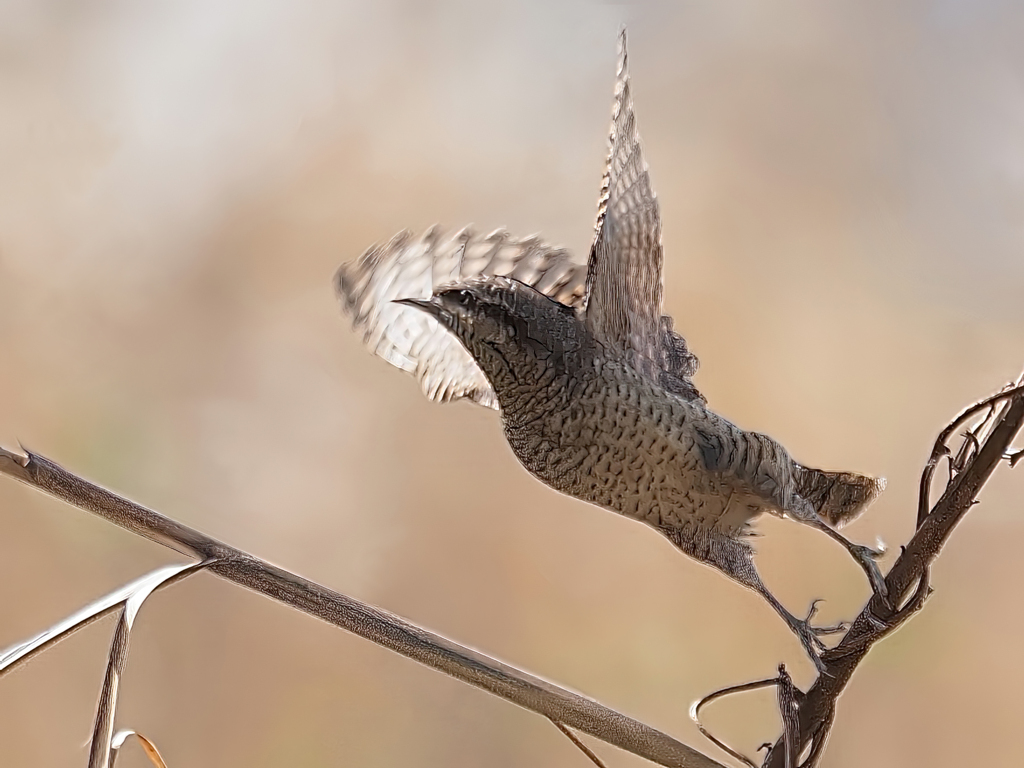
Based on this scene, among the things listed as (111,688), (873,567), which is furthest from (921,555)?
(111,688)

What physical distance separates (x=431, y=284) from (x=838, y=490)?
34 cm

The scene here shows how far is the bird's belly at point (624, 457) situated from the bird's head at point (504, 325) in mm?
34

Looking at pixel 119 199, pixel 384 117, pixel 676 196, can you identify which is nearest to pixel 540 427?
pixel 676 196

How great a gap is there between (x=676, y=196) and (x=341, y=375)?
1.90 feet

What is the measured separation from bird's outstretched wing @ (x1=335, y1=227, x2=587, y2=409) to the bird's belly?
16cm

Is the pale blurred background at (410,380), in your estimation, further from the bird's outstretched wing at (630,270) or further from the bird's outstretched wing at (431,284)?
the bird's outstretched wing at (630,270)

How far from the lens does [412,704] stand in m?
1.37

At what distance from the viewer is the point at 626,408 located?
0.51 m

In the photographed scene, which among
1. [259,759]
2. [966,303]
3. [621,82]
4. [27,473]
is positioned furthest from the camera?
[259,759]

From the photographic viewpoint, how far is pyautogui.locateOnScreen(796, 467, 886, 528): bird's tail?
59 centimetres

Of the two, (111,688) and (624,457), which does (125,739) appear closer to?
(111,688)

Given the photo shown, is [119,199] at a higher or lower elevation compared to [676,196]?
lower

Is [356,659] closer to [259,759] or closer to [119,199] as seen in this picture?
[259,759]

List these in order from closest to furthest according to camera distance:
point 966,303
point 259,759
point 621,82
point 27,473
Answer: point 27,473, point 621,82, point 966,303, point 259,759
